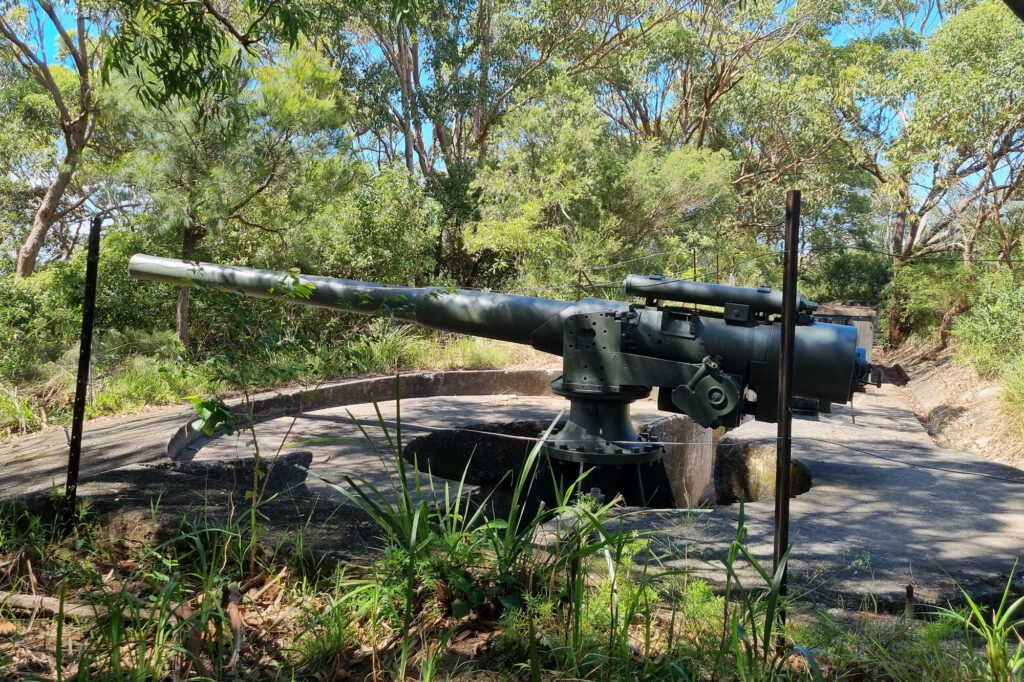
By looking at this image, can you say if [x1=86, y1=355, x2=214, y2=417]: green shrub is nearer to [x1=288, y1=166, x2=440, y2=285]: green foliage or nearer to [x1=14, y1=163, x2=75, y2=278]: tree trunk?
[x1=288, y1=166, x2=440, y2=285]: green foliage

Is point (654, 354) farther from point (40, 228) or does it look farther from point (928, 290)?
point (928, 290)

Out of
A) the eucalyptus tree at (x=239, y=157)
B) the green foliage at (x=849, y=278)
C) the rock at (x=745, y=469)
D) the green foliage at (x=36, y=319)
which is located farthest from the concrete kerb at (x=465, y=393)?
the green foliage at (x=849, y=278)

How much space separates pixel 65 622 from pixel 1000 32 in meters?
16.3

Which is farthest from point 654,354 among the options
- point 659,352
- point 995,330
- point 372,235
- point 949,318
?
point 949,318

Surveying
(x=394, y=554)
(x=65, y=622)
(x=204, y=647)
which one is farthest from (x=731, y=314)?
(x=65, y=622)

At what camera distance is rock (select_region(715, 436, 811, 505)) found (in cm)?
515

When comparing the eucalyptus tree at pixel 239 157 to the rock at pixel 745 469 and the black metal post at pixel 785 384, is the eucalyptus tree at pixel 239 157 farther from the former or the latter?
the black metal post at pixel 785 384

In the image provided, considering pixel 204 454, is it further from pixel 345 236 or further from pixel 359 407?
pixel 345 236

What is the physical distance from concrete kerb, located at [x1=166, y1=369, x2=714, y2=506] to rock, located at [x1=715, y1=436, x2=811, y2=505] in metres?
0.31

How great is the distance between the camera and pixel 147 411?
6668mm

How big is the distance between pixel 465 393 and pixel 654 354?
4.66 metres

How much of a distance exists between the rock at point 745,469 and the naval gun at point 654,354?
1.05 meters

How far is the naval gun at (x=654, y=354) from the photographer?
3.90 m

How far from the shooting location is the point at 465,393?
8.62 meters
